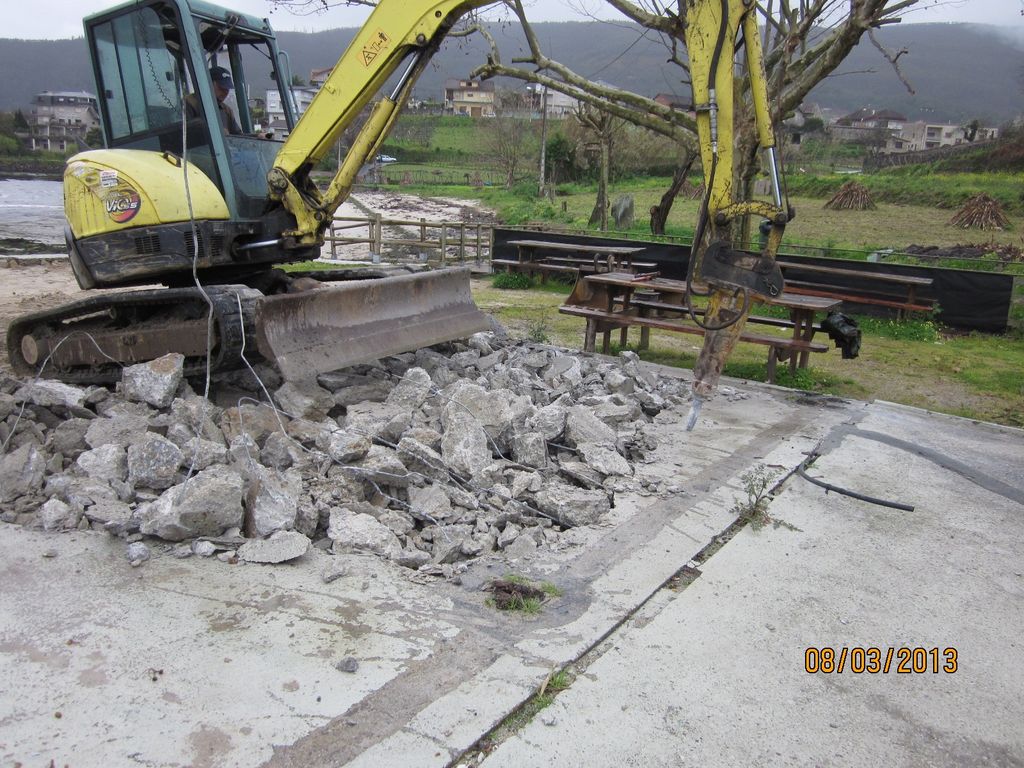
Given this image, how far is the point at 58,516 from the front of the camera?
4.09 meters

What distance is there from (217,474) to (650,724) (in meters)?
2.50

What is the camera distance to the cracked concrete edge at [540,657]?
2633mm

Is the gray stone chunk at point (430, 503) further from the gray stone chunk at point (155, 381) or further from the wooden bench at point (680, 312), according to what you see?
the wooden bench at point (680, 312)

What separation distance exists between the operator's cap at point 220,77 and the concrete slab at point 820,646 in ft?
16.8

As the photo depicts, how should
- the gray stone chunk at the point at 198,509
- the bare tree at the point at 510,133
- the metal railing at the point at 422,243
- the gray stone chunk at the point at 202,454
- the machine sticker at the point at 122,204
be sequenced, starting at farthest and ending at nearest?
the bare tree at the point at 510,133, the metal railing at the point at 422,243, the machine sticker at the point at 122,204, the gray stone chunk at the point at 202,454, the gray stone chunk at the point at 198,509

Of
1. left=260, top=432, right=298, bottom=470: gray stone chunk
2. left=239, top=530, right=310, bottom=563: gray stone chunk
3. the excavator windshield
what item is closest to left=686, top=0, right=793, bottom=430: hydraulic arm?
left=260, top=432, right=298, bottom=470: gray stone chunk

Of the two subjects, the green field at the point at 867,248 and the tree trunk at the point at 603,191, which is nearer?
the green field at the point at 867,248

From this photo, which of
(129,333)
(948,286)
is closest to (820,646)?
(129,333)

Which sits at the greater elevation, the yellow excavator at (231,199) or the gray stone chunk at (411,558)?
the yellow excavator at (231,199)

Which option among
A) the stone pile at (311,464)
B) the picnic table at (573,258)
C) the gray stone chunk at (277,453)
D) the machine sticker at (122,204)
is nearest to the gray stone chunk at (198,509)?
the stone pile at (311,464)

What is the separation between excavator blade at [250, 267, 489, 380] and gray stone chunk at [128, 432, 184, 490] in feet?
4.03

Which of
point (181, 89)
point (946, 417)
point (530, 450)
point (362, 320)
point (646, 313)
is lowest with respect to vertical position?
point (946, 417)

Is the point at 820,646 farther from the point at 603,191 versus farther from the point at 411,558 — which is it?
the point at 603,191
